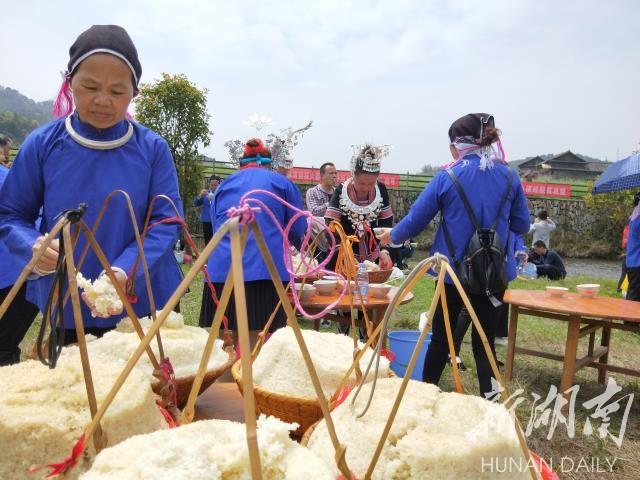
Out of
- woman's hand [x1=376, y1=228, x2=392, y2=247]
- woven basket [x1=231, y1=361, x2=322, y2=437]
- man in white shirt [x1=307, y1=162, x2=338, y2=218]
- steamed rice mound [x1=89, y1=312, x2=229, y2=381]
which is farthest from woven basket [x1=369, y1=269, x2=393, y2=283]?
woven basket [x1=231, y1=361, x2=322, y2=437]

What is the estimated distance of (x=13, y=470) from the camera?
0.69 m

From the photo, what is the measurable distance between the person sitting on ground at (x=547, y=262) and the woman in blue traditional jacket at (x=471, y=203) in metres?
8.15

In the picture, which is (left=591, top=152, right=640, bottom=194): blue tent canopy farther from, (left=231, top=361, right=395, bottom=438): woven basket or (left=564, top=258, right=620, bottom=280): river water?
(left=231, top=361, right=395, bottom=438): woven basket

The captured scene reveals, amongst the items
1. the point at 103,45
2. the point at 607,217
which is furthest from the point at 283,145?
the point at 607,217

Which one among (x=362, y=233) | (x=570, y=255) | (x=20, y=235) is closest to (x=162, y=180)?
(x=20, y=235)

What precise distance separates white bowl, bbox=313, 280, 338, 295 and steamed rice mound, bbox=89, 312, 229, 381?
6.75 ft

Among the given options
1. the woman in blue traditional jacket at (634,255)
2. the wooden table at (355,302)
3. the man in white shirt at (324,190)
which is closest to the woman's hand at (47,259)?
the wooden table at (355,302)

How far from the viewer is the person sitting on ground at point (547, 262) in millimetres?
10195

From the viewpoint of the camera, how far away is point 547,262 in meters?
10.5

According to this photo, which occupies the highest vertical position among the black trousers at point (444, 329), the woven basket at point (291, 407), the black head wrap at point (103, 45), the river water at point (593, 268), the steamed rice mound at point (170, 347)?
the black head wrap at point (103, 45)

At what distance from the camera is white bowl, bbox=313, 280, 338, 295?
3.46 metres

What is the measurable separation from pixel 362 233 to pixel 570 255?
1627 centimetres

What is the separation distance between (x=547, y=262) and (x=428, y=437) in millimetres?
10830

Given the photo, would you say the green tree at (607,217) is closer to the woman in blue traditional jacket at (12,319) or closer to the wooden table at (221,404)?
the wooden table at (221,404)
